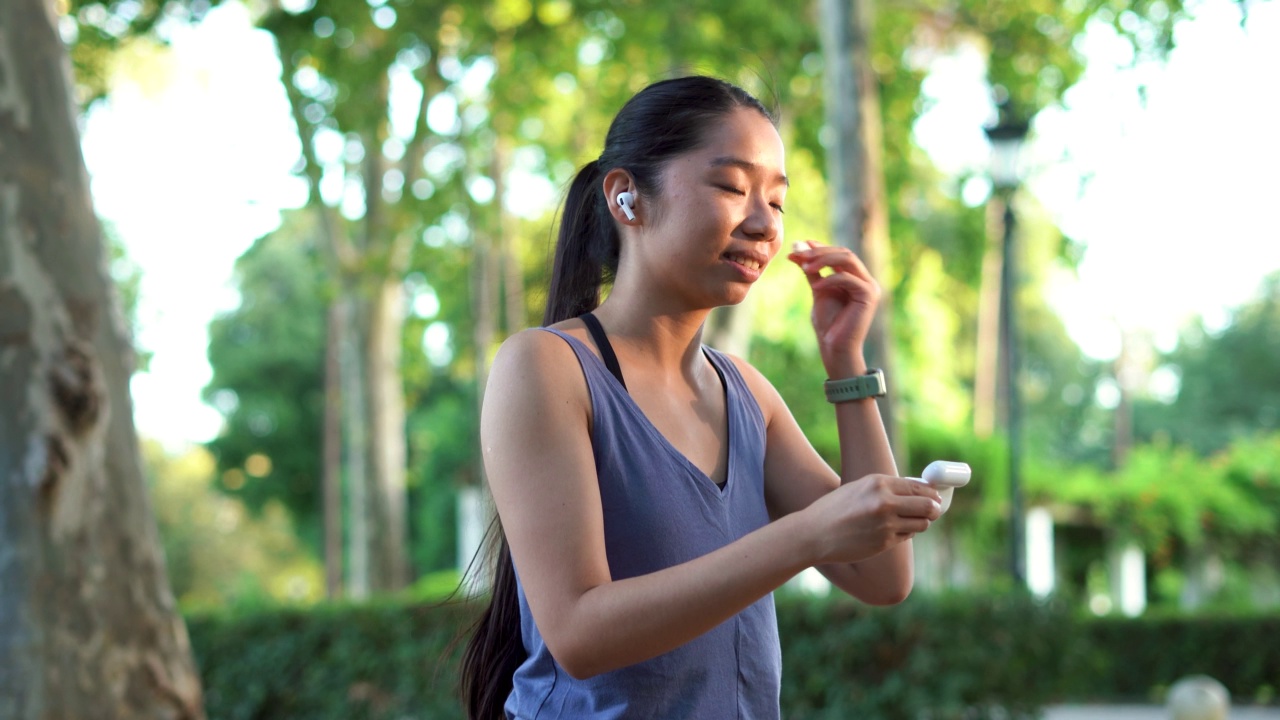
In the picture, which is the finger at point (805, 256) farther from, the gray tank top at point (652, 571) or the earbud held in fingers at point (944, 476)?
the earbud held in fingers at point (944, 476)

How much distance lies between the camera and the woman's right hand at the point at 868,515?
1.55 m

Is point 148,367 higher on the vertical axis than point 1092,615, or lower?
higher

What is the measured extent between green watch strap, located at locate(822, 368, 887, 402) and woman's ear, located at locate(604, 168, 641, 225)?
0.46m

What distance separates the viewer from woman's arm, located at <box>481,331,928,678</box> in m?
1.60

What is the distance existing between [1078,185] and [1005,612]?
223 inches

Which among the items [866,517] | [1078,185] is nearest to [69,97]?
[866,517]

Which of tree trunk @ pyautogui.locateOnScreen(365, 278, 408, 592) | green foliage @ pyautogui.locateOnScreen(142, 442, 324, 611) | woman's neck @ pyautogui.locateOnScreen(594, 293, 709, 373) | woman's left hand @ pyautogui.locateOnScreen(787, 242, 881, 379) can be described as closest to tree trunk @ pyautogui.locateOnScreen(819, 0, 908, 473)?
woman's left hand @ pyautogui.locateOnScreen(787, 242, 881, 379)

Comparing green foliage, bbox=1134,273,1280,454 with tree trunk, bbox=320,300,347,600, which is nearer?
tree trunk, bbox=320,300,347,600

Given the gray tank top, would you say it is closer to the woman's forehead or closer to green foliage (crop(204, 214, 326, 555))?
the woman's forehead

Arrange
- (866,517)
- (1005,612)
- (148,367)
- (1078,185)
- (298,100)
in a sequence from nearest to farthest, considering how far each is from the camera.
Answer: (866,517) < (1005,612) < (1078,185) < (298,100) < (148,367)

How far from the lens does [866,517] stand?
156 centimetres

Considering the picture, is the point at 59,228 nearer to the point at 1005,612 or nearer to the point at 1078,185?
the point at 1005,612

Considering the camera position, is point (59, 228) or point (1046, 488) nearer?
point (59, 228)

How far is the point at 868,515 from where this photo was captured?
155cm
